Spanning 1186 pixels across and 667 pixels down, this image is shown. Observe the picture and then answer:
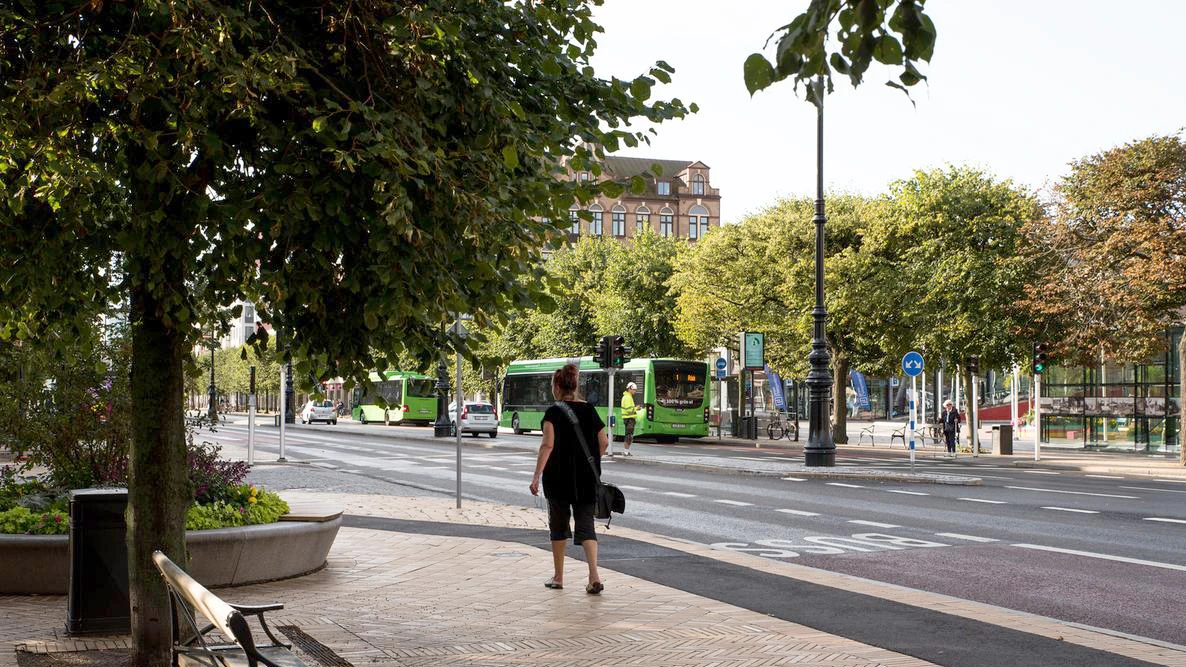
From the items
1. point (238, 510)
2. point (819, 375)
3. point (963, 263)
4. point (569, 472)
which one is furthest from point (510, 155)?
point (963, 263)

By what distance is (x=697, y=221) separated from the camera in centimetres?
11250

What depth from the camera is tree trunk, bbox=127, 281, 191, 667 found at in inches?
231

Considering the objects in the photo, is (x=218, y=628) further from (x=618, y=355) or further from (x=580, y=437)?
(x=618, y=355)

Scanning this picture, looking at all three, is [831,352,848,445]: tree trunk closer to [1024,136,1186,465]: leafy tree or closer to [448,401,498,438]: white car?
[1024,136,1186,465]: leafy tree

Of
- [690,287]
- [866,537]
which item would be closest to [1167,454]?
[690,287]

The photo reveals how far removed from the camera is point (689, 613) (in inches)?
307

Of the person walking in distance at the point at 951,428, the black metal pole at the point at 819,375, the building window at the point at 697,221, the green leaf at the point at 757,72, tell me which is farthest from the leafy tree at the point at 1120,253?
the building window at the point at 697,221

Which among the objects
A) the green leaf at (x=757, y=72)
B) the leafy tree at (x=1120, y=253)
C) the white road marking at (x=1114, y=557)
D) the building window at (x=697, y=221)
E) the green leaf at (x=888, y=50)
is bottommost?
the white road marking at (x=1114, y=557)

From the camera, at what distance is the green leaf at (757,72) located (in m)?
3.54

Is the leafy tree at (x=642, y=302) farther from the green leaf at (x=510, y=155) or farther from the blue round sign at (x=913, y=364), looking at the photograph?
the green leaf at (x=510, y=155)

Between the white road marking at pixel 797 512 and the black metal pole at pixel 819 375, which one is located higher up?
the black metal pole at pixel 819 375

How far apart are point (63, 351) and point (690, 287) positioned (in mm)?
43877

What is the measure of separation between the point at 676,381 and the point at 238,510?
113 feet

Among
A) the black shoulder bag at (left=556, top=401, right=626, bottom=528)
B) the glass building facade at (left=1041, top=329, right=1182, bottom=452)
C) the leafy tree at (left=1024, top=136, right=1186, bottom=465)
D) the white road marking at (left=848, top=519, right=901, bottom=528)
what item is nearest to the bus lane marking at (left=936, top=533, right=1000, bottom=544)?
the white road marking at (left=848, top=519, right=901, bottom=528)
